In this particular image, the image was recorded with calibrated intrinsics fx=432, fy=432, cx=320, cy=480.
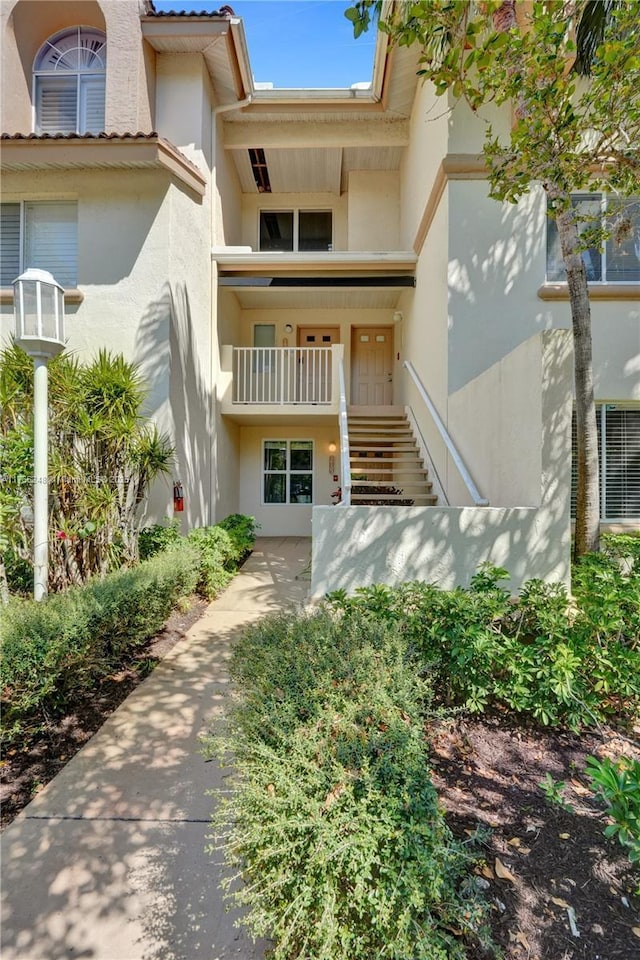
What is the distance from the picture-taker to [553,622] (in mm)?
3051

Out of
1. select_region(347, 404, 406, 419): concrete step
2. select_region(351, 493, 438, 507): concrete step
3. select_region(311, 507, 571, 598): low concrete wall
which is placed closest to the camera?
select_region(311, 507, 571, 598): low concrete wall

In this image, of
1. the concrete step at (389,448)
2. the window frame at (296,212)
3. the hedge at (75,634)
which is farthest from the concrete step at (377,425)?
the window frame at (296,212)

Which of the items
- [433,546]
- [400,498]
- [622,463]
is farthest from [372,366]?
[433,546]

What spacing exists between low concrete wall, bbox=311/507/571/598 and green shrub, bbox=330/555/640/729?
761 mm

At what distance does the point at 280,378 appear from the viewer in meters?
10.0

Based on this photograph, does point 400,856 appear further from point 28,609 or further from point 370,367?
point 370,367

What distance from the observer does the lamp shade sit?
429cm

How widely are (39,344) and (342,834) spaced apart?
15.8 ft

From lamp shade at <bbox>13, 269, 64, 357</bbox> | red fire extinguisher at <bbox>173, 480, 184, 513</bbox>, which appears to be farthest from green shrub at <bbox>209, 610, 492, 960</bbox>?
red fire extinguisher at <bbox>173, 480, 184, 513</bbox>

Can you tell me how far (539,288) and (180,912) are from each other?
26.3 ft

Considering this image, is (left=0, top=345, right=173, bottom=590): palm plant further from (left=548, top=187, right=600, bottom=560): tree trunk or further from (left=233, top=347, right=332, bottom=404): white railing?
(left=548, top=187, right=600, bottom=560): tree trunk

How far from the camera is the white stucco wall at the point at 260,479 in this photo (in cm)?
1132

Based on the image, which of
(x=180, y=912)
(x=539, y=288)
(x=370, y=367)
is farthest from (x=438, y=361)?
(x=180, y=912)

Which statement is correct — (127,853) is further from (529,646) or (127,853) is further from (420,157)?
(420,157)
